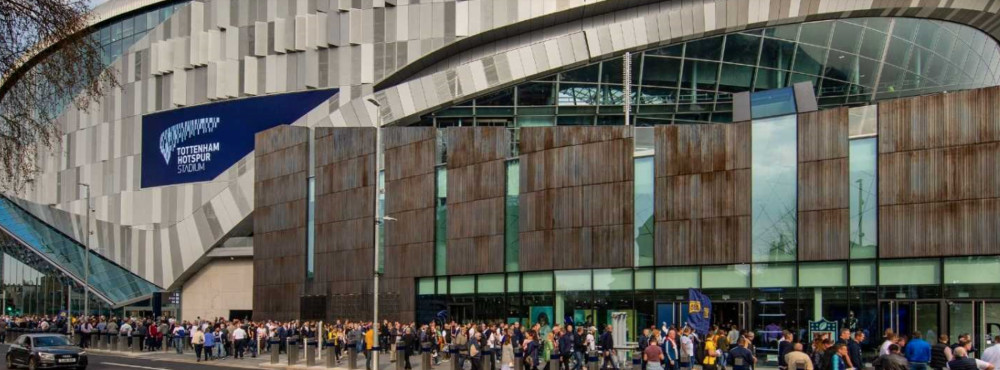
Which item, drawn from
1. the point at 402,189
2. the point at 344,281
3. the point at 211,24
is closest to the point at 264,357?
the point at 344,281

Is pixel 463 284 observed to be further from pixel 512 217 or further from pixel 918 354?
pixel 918 354

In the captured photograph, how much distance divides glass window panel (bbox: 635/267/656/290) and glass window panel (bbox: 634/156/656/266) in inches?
10.0

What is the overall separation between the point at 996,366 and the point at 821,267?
12498 millimetres

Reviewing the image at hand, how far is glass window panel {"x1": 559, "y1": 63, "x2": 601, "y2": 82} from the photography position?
53906mm

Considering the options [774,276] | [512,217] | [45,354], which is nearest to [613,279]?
[512,217]

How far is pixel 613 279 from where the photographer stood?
42.4 m

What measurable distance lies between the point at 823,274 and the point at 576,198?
10.7 metres

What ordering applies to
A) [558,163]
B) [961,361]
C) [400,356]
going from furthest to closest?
[558,163] < [400,356] < [961,361]

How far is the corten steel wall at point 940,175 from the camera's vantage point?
108 feet

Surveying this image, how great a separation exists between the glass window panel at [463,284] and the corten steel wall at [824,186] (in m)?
16.4

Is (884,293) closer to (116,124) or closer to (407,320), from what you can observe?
(407,320)

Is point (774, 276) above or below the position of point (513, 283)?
above

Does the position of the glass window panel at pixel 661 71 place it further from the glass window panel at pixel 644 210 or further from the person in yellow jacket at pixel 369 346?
the person in yellow jacket at pixel 369 346

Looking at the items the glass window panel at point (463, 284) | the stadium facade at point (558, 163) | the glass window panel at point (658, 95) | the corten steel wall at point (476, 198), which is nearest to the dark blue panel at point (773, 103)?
the stadium facade at point (558, 163)
